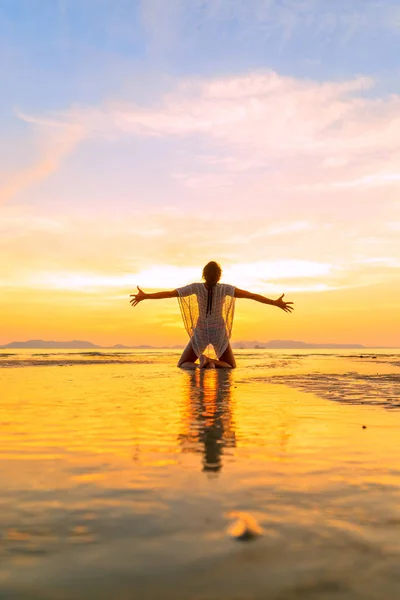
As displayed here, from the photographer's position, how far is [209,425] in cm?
480

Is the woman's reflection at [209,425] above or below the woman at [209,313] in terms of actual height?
below

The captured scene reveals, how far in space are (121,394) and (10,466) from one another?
4404 mm

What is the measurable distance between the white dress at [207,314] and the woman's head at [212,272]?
0.39m

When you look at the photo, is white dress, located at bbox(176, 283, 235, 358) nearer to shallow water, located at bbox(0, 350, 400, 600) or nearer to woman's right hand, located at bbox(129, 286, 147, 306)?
woman's right hand, located at bbox(129, 286, 147, 306)

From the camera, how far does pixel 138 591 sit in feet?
5.48

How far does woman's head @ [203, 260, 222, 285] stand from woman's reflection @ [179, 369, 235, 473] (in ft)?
20.2

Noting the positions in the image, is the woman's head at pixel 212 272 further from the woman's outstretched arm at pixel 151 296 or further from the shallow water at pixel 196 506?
the shallow water at pixel 196 506

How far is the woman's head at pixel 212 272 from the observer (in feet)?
45.8

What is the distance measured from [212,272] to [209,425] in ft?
30.7

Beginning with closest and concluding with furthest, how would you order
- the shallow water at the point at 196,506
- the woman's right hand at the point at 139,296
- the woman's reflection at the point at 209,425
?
1. the shallow water at the point at 196,506
2. the woman's reflection at the point at 209,425
3. the woman's right hand at the point at 139,296

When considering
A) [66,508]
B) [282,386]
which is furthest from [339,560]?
[282,386]

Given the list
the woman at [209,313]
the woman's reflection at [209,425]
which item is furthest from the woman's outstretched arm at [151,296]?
the woman's reflection at [209,425]

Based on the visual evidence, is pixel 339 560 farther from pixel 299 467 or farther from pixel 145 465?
pixel 145 465

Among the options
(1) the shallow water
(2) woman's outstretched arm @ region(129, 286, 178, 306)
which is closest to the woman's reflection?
(1) the shallow water
